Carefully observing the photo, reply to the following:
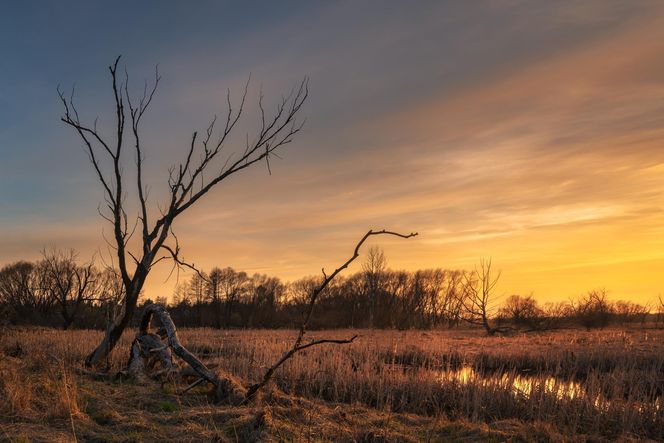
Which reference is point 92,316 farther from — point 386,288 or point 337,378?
point 337,378

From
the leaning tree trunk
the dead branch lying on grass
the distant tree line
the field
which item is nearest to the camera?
the field

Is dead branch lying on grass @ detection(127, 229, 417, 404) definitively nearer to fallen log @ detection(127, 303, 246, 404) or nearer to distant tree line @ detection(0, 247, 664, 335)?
fallen log @ detection(127, 303, 246, 404)

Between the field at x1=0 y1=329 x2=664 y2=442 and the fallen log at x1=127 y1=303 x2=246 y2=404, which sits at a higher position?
the fallen log at x1=127 y1=303 x2=246 y2=404

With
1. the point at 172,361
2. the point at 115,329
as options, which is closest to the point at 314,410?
the point at 172,361

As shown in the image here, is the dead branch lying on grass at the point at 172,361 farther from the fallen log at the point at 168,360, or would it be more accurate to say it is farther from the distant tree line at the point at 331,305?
the distant tree line at the point at 331,305

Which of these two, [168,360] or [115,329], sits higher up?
[115,329]

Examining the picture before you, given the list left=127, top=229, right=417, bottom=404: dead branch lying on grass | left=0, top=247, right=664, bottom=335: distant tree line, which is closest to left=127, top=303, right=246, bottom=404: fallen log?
left=127, top=229, right=417, bottom=404: dead branch lying on grass

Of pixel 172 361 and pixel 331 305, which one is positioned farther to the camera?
pixel 331 305

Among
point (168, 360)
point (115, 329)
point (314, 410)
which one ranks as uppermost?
point (115, 329)

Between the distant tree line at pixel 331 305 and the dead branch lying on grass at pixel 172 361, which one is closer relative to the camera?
the dead branch lying on grass at pixel 172 361

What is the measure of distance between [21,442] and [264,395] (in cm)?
351

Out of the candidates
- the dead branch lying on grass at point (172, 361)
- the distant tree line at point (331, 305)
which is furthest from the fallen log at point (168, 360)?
the distant tree line at point (331, 305)

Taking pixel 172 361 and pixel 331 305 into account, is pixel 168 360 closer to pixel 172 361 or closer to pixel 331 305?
pixel 172 361

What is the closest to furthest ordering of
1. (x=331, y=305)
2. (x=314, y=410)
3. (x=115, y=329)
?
(x=314, y=410)
(x=115, y=329)
(x=331, y=305)
